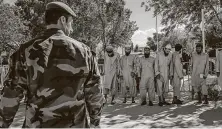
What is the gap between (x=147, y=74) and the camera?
11797 millimetres

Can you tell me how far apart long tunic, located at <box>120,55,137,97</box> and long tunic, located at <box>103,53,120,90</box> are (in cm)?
17

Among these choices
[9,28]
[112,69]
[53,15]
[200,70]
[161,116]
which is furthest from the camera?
[9,28]

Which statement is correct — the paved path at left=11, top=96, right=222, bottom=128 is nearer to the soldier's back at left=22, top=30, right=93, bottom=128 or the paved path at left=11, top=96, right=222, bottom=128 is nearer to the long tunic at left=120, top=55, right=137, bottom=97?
the long tunic at left=120, top=55, right=137, bottom=97

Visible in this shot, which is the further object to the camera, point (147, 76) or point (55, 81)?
point (147, 76)

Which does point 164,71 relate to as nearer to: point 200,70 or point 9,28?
point 200,70

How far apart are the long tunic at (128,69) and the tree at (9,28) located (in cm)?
1835

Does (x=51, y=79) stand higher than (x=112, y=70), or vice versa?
(x=51, y=79)

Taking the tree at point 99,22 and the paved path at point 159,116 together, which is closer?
the paved path at point 159,116

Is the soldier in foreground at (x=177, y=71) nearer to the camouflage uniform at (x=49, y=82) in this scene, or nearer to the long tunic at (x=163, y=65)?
the long tunic at (x=163, y=65)

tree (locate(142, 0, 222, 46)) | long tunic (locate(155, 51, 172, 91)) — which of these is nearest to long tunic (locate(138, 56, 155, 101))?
long tunic (locate(155, 51, 172, 91))

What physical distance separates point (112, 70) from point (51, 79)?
9832 mm

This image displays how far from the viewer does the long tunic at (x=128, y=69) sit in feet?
40.1

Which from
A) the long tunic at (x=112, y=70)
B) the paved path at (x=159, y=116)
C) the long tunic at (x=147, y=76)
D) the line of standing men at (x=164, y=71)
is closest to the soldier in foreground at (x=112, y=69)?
the long tunic at (x=112, y=70)

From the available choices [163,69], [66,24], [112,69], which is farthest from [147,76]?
[66,24]
